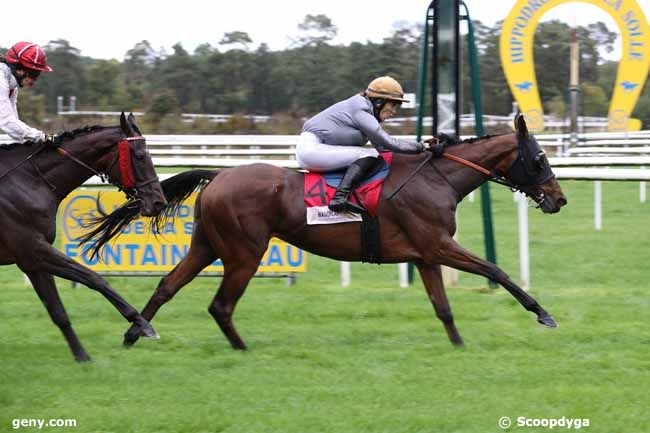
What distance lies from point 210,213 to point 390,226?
120 cm

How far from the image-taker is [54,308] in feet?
20.8

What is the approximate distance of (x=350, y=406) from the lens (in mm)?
5105

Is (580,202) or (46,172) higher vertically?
(46,172)

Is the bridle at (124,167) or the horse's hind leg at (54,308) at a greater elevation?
the bridle at (124,167)

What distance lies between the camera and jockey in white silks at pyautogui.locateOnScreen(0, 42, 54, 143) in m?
6.36

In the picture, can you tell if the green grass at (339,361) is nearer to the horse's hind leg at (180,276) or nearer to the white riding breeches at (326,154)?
the horse's hind leg at (180,276)

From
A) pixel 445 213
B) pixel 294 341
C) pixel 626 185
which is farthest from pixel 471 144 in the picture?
pixel 626 185

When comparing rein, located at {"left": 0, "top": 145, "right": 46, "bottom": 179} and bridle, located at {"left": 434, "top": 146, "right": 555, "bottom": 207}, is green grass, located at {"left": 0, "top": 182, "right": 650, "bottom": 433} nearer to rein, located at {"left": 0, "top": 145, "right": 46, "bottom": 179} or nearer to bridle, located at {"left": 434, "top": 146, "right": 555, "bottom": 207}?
bridle, located at {"left": 434, "top": 146, "right": 555, "bottom": 207}

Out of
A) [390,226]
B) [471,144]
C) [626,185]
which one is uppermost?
[471,144]

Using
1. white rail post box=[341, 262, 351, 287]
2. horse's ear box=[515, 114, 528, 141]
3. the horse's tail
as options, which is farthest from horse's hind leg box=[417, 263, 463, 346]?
white rail post box=[341, 262, 351, 287]

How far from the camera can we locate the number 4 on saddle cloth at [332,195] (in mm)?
6766

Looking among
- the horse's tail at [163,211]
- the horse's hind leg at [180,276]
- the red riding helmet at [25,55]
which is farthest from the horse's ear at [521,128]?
the red riding helmet at [25,55]

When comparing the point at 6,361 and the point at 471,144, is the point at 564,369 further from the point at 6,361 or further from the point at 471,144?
the point at 6,361

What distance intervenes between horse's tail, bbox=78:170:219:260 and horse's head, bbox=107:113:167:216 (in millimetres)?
493
